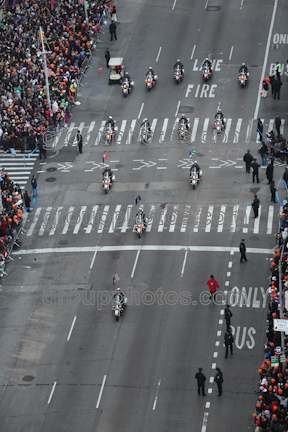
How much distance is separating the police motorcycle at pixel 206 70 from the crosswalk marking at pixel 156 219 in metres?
16.4

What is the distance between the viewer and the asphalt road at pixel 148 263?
155 feet

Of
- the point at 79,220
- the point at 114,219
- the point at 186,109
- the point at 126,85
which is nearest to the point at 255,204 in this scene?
the point at 114,219

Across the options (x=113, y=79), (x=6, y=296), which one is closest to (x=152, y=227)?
(x=6, y=296)

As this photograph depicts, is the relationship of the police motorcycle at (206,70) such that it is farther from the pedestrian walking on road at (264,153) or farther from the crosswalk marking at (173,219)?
the crosswalk marking at (173,219)

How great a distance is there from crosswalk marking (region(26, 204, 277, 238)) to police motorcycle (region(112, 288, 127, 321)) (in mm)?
7426

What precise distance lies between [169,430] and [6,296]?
552 inches

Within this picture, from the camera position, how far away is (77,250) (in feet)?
191

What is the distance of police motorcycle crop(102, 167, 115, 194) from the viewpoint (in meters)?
63.2

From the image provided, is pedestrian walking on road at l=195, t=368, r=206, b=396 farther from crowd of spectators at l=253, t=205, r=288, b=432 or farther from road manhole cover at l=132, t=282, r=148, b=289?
road manhole cover at l=132, t=282, r=148, b=289

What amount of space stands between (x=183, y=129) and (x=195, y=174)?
629cm

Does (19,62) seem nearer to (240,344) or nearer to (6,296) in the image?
(6,296)

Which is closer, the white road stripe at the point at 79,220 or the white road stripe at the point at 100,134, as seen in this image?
the white road stripe at the point at 79,220

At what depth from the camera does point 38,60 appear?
244 ft

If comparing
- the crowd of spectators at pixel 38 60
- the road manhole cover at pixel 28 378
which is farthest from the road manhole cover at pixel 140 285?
the crowd of spectators at pixel 38 60
